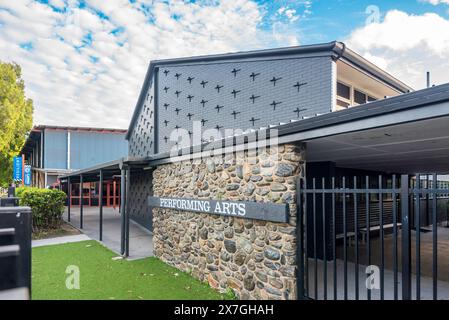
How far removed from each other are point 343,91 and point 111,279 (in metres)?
8.35

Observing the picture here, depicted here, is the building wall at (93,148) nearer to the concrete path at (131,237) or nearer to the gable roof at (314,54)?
the concrete path at (131,237)

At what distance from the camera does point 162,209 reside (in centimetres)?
770

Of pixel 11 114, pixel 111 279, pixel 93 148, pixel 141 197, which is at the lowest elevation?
pixel 111 279

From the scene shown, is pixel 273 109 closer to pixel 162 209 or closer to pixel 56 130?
pixel 162 209

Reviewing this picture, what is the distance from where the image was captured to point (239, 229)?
5.02 m

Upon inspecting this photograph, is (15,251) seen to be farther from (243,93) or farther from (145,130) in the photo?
(145,130)

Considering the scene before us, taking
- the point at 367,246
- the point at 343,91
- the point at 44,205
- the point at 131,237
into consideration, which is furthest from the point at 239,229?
the point at 44,205

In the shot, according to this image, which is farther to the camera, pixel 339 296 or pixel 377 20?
pixel 377 20

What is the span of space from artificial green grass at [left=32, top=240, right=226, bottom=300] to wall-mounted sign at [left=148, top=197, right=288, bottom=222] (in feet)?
4.75

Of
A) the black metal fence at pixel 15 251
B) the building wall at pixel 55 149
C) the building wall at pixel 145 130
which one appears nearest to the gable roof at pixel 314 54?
the building wall at pixel 145 130

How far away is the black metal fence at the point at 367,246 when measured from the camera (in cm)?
306

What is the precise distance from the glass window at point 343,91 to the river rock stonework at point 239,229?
557cm

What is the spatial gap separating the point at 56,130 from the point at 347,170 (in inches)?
859
